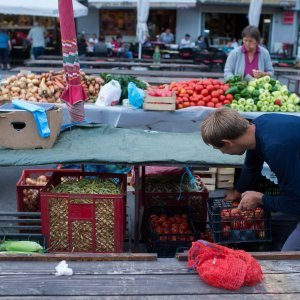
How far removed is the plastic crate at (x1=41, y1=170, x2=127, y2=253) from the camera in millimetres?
3645

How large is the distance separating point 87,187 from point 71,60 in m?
1.60

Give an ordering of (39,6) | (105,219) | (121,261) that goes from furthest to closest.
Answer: (39,6), (105,219), (121,261)

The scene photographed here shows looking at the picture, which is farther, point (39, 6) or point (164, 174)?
point (39, 6)

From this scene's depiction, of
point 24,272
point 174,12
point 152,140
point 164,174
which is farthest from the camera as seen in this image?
point 174,12

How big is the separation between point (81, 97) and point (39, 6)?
8.10 m

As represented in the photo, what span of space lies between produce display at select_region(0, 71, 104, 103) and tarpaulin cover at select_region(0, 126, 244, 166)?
2806mm

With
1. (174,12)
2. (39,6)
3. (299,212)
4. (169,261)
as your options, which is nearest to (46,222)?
(169,261)

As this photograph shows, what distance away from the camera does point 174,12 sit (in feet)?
71.8

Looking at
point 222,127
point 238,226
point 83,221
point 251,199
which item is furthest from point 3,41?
point 222,127

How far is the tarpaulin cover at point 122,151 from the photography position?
3.53 meters

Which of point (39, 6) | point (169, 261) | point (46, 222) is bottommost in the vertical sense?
point (46, 222)

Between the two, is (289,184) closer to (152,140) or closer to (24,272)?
(24,272)

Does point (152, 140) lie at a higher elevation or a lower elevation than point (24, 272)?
higher

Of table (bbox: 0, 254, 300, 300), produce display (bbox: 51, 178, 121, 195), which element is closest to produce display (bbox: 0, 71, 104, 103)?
produce display (bbox: 51, 178, 121, 195)
